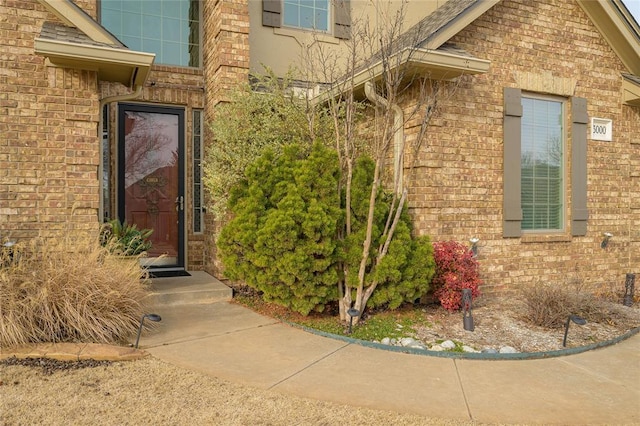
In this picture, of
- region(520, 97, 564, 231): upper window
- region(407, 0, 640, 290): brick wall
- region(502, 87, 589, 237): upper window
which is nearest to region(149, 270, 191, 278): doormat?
region(407, 0, 640, 290): brick wall

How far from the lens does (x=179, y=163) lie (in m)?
8.09

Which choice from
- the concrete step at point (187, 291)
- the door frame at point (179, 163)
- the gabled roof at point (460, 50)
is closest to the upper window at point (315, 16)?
the gabled roof at point (460, 50)

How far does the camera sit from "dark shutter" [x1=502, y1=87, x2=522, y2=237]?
6789mm

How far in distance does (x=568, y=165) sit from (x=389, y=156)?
281 cm

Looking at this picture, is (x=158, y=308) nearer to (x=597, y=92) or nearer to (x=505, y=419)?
(x=505, y=419)

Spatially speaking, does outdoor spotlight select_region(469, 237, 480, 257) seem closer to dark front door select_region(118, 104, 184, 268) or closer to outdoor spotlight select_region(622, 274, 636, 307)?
outdoor spotlight select_region(622, 274, 636, 307)

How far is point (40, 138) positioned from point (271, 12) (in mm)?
4542

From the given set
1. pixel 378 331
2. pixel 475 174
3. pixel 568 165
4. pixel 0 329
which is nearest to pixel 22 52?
pixel 0 329

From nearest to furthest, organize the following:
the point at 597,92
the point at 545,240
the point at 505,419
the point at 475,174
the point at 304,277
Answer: the point at 505,419
the point at 304,277
the point at 475,174
the point at 545,240
the point at 597,92

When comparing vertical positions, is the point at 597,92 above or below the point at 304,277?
above

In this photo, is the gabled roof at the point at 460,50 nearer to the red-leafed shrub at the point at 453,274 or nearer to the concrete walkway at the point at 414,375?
the red-leafed shrub at the point at 453,274

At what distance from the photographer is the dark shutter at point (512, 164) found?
6.79m

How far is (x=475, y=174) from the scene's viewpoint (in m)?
6.63

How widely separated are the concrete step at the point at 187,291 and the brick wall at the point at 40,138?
1172 millimetres
